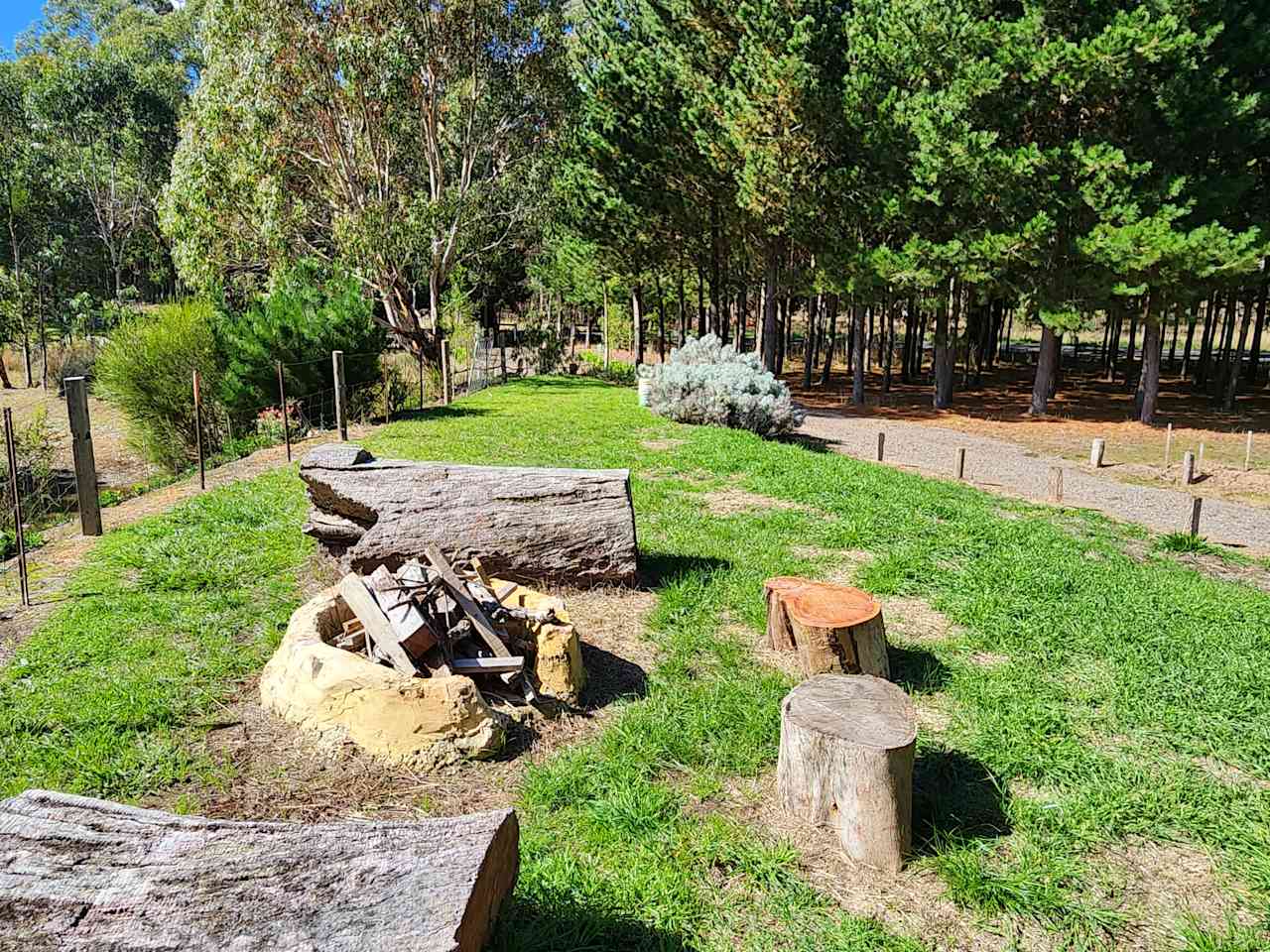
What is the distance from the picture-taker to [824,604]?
553 cm

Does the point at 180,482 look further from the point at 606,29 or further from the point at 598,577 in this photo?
the point at 606,29

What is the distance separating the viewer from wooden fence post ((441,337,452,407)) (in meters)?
20.3

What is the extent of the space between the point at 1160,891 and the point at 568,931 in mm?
2442

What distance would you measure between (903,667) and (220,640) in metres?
4.45

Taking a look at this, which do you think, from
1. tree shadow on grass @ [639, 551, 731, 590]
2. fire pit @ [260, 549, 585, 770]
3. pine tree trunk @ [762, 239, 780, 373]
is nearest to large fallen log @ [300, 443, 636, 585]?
tree shadow on grass @ [639, 551, 731, 590]

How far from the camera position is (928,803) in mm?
4074

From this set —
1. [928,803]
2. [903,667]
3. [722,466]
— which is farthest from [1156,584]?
[722,466]

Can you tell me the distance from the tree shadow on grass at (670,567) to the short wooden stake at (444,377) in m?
12.9

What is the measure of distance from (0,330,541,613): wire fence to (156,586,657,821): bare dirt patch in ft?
9.85

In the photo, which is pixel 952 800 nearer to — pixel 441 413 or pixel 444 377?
pixel 441 413

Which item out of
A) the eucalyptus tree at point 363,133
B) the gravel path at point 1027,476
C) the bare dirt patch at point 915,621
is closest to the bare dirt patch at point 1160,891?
the bare dirt patch at point 915,621

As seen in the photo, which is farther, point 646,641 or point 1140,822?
point 646,641

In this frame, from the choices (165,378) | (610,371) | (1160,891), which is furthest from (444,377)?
(1160,891)

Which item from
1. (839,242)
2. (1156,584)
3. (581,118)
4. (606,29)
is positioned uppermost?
(606,29)
